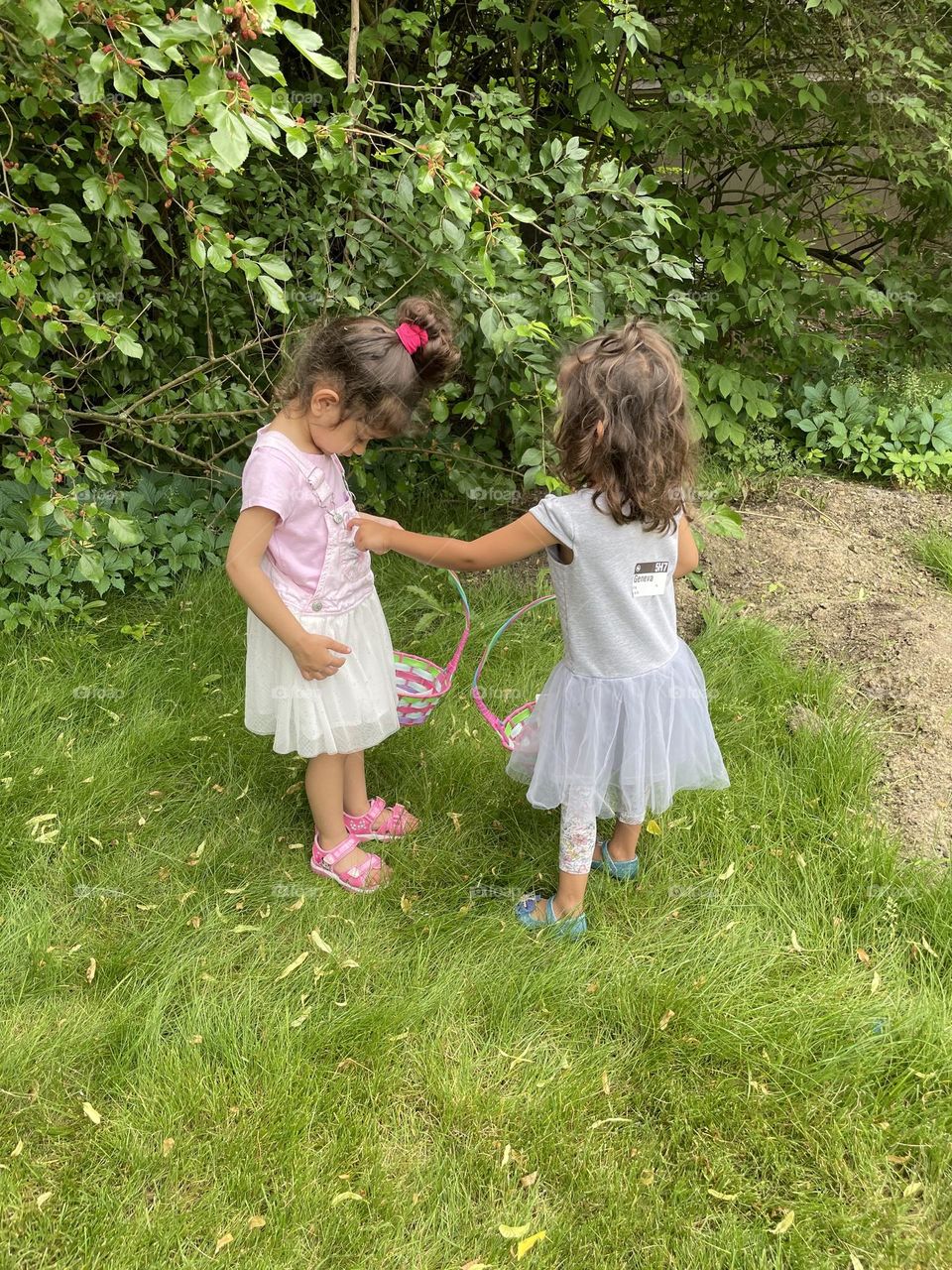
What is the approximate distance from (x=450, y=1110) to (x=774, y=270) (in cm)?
356

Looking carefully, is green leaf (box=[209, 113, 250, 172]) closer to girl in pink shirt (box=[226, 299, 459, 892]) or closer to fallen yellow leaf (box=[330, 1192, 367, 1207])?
girl in pink shirt (box=[226, 299, 459, 892])

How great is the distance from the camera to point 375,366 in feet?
6.48

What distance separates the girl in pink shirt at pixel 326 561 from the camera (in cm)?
199

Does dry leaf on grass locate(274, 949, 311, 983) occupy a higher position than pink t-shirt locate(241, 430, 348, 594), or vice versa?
pink t-shirt locate(241, 430, 348, 594)

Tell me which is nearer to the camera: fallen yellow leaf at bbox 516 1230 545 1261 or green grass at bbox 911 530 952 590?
fallen yellow leaf at bbox 516 1230 545 1261

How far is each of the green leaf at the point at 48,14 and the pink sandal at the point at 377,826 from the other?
186 cm

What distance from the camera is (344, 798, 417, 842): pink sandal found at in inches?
101

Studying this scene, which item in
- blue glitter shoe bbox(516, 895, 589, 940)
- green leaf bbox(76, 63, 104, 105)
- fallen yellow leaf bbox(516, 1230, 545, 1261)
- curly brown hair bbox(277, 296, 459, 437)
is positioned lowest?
fallen yellow leaf bbox(516, 1230, 545, 1261)

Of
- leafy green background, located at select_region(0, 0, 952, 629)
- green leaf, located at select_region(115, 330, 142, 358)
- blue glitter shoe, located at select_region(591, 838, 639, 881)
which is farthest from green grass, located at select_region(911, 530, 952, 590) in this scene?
green leaf, located at select_region(115, 330, 142, 358)

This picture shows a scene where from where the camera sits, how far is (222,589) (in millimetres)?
3496

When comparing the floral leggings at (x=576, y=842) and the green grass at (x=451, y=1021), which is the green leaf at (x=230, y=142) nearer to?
the floral leggings at (x=576, y=842)

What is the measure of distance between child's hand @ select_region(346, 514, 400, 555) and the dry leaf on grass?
0.97 metres

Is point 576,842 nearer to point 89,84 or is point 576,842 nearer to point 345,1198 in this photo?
point 345,1198

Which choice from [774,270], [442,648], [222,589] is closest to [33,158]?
[222,589]
